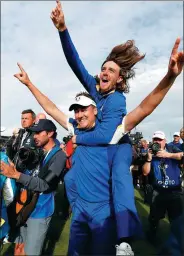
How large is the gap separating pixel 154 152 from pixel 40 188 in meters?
2.75

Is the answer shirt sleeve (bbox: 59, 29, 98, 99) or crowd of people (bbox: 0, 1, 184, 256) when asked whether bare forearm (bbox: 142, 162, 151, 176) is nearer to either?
crowd of people (bbox: 0, 1, 184, 256)

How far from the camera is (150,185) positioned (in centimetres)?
534

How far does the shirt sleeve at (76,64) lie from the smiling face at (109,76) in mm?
154

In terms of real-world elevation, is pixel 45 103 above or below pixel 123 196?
above

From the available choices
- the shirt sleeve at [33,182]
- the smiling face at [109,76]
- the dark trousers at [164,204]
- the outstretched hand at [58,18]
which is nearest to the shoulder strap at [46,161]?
the shirt sleeve at [33,182]

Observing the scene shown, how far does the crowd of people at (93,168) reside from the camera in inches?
73.0

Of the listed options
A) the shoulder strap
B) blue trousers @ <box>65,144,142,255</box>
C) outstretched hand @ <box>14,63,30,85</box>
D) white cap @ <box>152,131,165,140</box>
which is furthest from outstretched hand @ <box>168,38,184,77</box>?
white cap @ <box>152,131,165,140</box>

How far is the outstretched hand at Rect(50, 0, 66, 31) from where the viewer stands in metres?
2.17

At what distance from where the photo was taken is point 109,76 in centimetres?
233

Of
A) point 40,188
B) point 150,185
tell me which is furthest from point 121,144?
point 150,185

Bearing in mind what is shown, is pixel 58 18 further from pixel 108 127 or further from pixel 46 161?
pixel 46 161

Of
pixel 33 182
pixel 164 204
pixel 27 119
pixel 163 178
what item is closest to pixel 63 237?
pixel 164 204

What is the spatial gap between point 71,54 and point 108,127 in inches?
28.4

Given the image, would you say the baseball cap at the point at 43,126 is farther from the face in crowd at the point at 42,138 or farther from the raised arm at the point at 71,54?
the raised arm at the point at 71,54
